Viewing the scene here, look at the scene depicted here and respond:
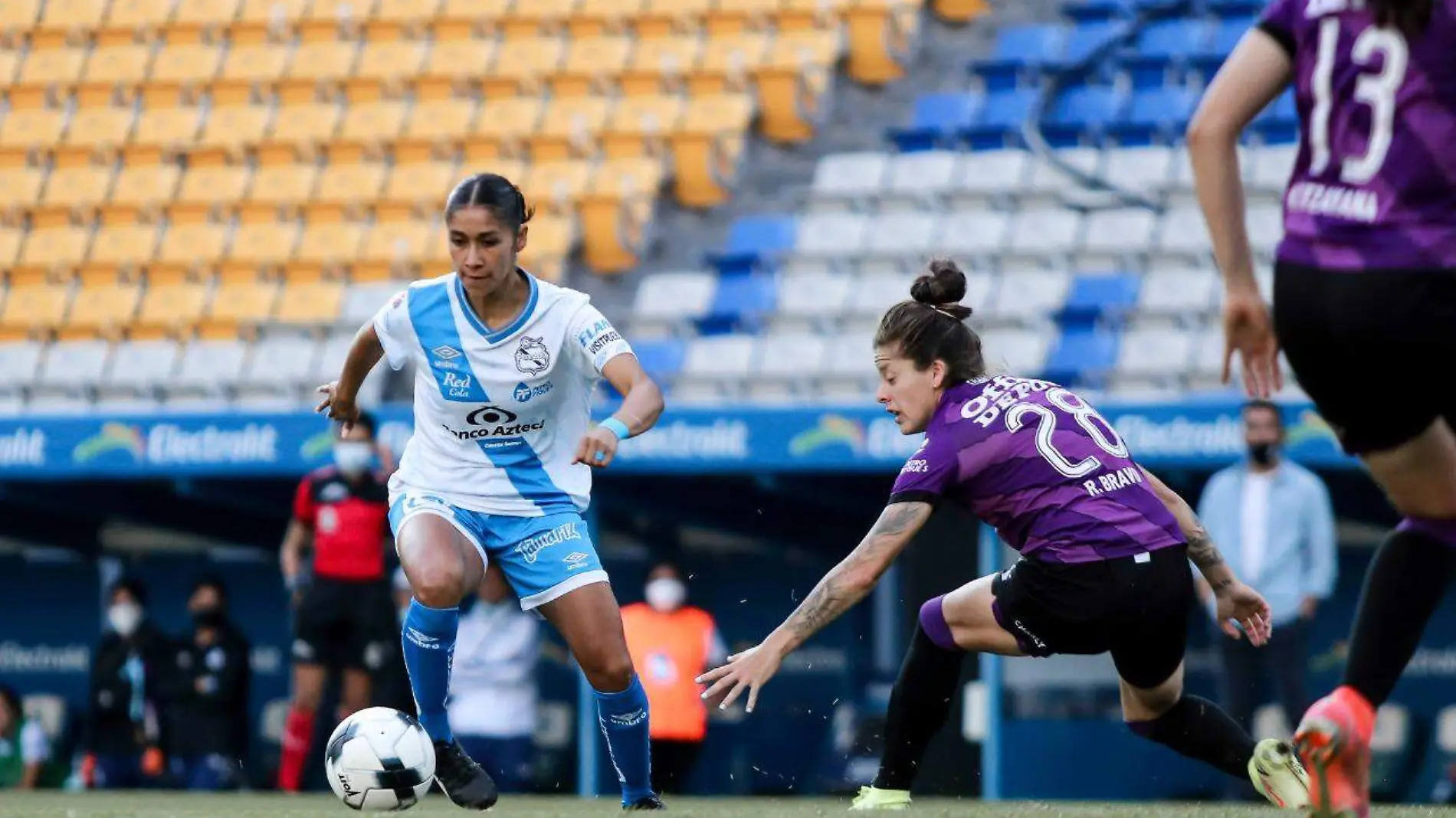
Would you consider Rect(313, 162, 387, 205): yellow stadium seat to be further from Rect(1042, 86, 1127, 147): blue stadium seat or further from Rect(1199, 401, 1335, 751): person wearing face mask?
Rect(1199, 401, 1335, 751): person wearing face mask

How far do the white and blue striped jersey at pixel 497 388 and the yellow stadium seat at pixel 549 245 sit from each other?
7109mm

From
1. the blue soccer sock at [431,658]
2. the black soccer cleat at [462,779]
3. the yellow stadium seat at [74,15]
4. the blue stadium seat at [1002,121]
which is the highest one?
the yellow stadium seat at [74,15]

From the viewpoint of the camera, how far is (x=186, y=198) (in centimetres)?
1609

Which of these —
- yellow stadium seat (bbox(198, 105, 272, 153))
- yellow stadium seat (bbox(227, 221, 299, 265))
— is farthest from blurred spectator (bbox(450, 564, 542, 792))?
yellow stadium seat (bbox(198, 105, 272, 153))

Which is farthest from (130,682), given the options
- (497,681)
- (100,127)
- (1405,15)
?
(1405,15)

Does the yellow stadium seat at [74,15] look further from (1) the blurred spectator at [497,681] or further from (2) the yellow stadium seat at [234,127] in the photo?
(1) the blurred spectator at [497,681]

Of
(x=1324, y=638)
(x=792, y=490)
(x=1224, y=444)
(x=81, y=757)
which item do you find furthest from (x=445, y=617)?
(x=81, y=757)

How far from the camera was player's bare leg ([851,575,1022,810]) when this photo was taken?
6234 millimetres

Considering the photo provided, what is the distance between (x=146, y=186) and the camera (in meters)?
16.4

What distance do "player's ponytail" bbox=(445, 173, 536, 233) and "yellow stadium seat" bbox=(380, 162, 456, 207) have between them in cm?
878

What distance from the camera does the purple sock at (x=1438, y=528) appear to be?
4.34m

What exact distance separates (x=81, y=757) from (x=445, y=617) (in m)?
8.36

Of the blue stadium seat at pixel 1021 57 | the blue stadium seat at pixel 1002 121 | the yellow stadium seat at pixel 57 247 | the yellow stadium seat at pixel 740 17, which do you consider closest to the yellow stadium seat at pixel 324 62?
the yellow stadium seat at pixel 57 247

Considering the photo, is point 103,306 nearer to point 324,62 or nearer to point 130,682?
point 324,62
